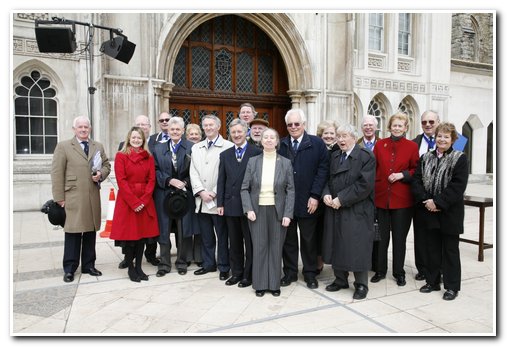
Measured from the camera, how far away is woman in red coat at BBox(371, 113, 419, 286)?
484 centimetres

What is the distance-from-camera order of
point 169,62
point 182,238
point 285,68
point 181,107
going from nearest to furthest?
point 182,238 < point 169,62 < point 181,107 < point 285,68

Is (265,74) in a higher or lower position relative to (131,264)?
higher

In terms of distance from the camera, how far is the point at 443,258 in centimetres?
461

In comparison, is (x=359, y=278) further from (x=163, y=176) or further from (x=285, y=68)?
(x=285, y=68)

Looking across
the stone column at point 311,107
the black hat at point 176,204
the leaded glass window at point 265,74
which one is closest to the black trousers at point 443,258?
the black hat at point 176,204

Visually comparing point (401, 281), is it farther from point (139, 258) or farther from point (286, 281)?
point (139, 258)

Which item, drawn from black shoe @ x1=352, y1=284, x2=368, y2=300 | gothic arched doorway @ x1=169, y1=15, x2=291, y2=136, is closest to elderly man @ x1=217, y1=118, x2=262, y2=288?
black shoe @ x1=352, y1=284, x2=368, y2=300

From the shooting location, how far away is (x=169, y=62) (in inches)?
385

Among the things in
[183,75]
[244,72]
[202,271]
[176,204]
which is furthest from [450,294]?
[244,72]

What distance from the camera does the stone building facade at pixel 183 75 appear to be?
359 inches

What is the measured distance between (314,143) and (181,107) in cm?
667

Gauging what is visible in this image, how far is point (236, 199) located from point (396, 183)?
1.71 meters

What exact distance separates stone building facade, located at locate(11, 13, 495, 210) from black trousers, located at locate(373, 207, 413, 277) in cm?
579
